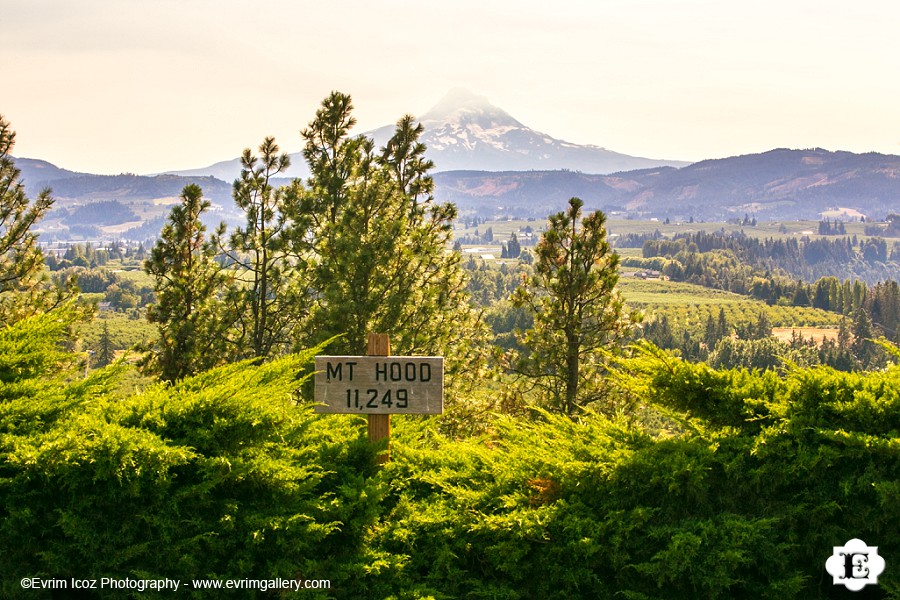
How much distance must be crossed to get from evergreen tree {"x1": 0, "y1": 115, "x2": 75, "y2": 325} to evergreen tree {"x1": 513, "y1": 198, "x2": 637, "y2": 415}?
10705 mm

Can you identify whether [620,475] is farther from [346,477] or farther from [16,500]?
[16,500]

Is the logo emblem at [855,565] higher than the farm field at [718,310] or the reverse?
higher

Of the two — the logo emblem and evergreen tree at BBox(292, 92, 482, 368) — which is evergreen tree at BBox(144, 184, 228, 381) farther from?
the logo emblem

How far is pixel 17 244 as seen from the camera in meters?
16.5

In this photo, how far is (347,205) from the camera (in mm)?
14172

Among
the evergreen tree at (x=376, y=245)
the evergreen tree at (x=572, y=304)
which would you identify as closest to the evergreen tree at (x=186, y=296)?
the evergreen tree at (x=376, y=245)

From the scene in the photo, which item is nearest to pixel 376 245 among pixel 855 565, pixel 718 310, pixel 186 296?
pixel 186 296

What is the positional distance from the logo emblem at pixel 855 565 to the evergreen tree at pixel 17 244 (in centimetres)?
1597

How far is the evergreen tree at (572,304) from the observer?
12.5 meters

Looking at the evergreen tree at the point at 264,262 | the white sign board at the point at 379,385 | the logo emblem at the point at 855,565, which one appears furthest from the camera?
the evergreen tree at the point at 264,262

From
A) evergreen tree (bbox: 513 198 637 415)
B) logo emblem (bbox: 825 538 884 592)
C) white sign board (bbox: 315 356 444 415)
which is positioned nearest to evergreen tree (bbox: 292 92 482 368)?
evergreen tree (bbox: 513 198 637 415)

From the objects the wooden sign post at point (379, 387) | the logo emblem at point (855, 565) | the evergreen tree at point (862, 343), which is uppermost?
the wooden sign post at point (379, 387)

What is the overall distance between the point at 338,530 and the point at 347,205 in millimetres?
10078

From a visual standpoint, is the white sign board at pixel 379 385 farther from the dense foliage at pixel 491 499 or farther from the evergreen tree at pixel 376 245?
the evergreen tree at pixel 376 245
